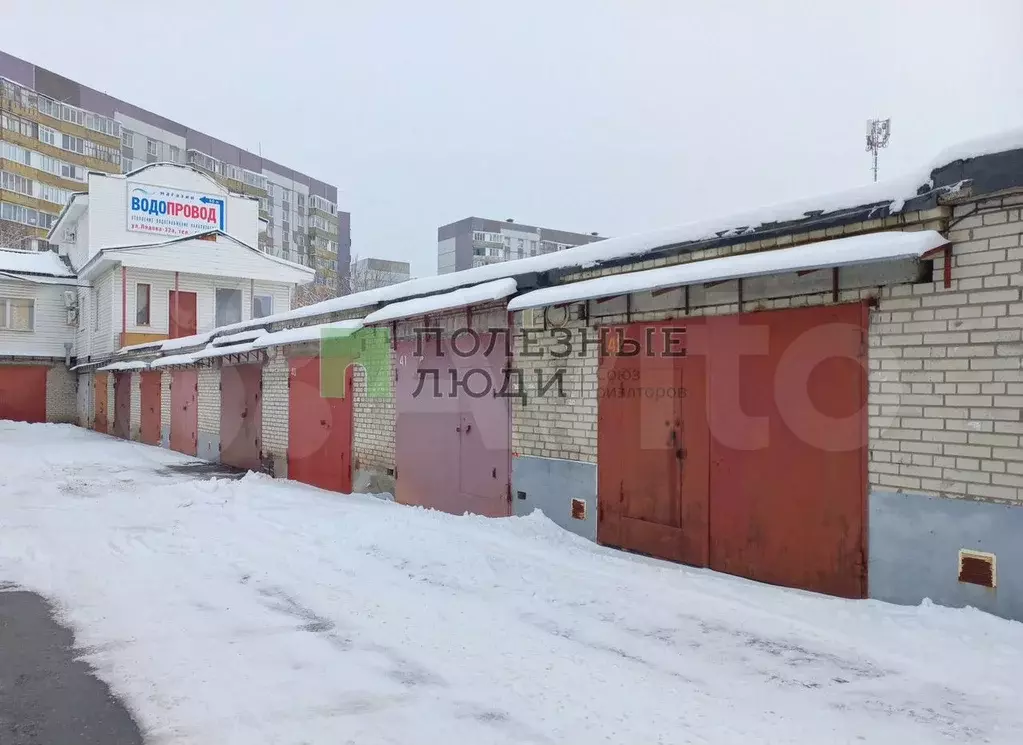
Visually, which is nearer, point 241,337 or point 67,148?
point 241,337

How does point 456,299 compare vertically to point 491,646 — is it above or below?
above

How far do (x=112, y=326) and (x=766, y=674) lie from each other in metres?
26.1

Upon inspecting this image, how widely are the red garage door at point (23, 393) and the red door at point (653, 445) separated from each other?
28.5 metres

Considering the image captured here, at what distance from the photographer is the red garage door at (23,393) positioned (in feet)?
86.6

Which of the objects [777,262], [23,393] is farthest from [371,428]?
[23,393]

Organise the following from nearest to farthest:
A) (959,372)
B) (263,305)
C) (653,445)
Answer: (959,372) → (653,445) → (263,305)

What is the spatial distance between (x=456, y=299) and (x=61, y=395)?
1075 inches

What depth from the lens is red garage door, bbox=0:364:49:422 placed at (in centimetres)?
2641

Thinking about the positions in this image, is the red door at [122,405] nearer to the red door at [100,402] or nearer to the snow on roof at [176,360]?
the red door at [100,402]

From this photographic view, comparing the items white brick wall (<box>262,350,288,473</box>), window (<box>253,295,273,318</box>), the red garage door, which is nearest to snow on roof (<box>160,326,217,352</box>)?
white brick wall (<box>262,350,288,473</box>)

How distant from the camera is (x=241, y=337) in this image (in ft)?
48.3

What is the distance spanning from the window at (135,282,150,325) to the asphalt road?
22.2 metres

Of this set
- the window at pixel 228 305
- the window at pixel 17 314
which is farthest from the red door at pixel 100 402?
the window at pixel 228 305

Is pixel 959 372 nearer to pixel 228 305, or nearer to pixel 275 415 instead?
pixel 275 415
